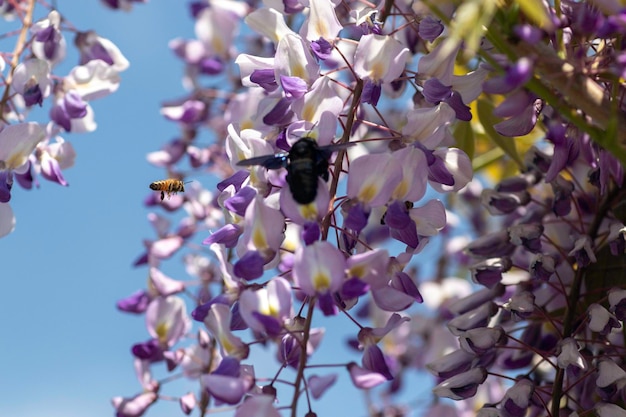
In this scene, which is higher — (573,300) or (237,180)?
(237,180)

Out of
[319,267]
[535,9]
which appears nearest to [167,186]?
[319,267]

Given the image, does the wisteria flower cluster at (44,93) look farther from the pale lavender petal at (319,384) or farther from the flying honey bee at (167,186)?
the pale lavender petal at (319,384)

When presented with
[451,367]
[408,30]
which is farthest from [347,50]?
[451,367]

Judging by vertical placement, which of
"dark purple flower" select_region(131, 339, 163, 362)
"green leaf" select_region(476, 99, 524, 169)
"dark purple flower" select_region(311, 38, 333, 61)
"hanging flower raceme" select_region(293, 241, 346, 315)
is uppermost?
"dark purple flower" select_region(311, 38, 333, 61)

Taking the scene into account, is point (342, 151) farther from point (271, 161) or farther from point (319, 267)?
point (319, 267)

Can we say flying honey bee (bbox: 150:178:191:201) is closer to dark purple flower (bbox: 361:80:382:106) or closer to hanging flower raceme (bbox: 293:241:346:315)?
dark purple flower (bbox: 361:80:382:106)

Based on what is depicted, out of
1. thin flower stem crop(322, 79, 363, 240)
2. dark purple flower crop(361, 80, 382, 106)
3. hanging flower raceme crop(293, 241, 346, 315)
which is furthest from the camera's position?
dark purple flower crop(361, 80, 382, 106)

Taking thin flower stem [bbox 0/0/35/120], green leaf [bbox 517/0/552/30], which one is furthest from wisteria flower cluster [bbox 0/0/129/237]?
green leaf [bbox 517/0/552/30]
